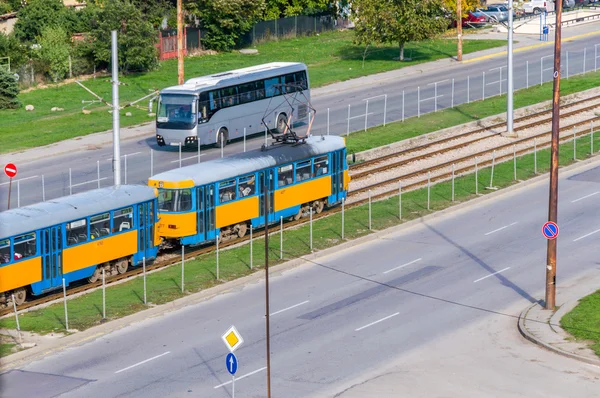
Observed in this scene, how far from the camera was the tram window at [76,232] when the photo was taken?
34.8 meters

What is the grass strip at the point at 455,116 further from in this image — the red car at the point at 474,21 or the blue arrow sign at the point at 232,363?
the blue arrow sign at the point at 232,363

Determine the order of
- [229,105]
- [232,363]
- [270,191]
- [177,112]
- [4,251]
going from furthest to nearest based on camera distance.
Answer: [229,105] < [177,112] < [270,191] < [4,251] < [232,363]

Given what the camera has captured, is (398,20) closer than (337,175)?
No

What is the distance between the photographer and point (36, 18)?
76.6m

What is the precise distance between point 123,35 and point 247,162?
32.1 metres

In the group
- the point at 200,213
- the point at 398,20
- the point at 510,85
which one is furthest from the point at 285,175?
the point at 398,20

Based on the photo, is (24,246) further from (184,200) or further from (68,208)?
(184,200)

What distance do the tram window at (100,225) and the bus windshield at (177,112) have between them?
17.5m

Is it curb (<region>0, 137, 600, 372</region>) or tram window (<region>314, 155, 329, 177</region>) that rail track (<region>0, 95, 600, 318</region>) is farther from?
curb (<region>0, 137, 600, 372</region>)

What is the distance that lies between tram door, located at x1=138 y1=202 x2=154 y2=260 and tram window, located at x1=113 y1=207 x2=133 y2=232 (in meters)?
0.44

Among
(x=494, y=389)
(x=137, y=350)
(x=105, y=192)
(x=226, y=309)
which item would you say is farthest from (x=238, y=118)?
(x=494, y=389)

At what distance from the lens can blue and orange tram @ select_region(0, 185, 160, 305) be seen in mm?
33031

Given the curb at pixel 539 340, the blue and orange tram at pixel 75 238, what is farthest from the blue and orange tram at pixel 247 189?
the curb at pixel 539 340

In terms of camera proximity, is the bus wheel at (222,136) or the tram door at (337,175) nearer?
the tram door at (337,175)
